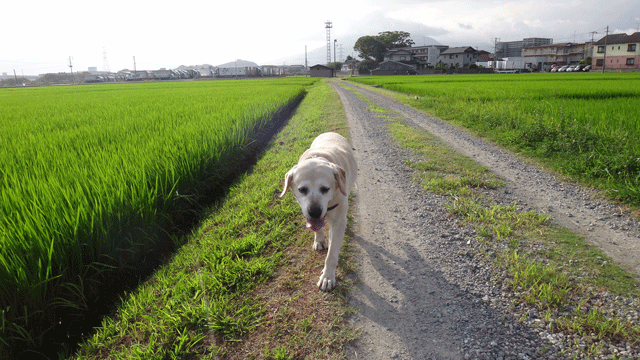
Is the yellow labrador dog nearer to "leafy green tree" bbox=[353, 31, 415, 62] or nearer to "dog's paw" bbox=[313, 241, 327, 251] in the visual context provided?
"dog's paw" bbox=[313, 241, 327, 251]

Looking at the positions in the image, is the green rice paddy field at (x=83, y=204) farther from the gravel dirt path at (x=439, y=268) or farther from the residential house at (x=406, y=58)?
the residential house at (x=406, y=58)

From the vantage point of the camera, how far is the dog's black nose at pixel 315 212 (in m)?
2.77

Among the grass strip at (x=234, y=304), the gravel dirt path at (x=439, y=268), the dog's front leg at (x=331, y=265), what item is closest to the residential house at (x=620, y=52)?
the gravel dirt path at (x=439, y=268)

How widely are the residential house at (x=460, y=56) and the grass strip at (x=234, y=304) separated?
320 ft

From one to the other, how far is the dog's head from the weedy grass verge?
1.71m

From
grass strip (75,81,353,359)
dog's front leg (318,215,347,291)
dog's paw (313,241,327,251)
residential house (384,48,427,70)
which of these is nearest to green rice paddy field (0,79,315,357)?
grass strip (75,81,353,359)

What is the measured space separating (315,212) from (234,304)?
103 cm

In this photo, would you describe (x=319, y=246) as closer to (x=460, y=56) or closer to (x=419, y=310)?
(x=419, y=310)

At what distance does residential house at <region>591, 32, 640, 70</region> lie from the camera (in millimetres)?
58938

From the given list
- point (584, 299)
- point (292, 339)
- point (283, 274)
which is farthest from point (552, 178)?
point (292, 339)

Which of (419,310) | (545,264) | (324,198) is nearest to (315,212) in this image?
(324,198)

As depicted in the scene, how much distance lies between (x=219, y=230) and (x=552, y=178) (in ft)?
18.1

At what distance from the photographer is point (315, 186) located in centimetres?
292

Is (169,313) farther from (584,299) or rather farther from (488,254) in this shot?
(584,299)
